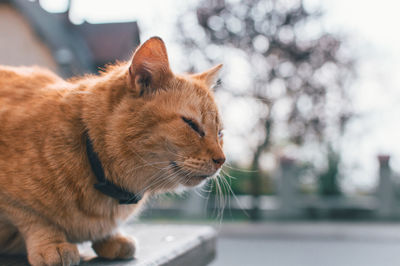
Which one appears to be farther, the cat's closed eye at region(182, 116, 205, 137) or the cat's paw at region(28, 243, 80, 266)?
the cat's closed eye at region(182, 116, 205, 137)

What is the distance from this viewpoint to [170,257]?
1.12 m

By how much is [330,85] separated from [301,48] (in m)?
0.94

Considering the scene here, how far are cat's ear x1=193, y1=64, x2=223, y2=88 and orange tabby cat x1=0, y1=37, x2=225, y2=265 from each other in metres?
0.26

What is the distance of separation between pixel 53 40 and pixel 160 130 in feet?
23.7

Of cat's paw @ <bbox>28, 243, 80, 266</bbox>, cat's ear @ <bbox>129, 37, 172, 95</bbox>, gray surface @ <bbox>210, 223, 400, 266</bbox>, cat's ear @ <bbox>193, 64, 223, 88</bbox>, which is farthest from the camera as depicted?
gray surface @ <bbox>210, 223, 400, 266</bbox>

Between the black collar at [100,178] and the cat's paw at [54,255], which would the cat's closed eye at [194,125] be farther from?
the cat's paw at [54,255]

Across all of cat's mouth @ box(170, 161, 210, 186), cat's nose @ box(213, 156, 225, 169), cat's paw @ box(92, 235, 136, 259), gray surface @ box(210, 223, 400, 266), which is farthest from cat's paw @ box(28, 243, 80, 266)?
gray surface @ box(210, 223, 400, 266)

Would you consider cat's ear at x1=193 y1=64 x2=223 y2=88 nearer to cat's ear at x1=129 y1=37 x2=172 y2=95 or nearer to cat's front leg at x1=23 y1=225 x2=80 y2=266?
cat's ear at x1=129 y1=37 x2=172 y2=95

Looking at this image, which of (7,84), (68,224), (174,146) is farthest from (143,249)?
(7,84)

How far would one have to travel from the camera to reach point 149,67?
3.57 ft

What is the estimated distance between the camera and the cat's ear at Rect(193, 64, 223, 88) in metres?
1.38

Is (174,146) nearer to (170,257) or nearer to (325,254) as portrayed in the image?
(170,257)

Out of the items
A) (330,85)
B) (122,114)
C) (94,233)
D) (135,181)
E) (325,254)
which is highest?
(330,85)

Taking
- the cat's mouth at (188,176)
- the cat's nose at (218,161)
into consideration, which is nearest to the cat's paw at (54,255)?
the cat's mouth at (188,176)
